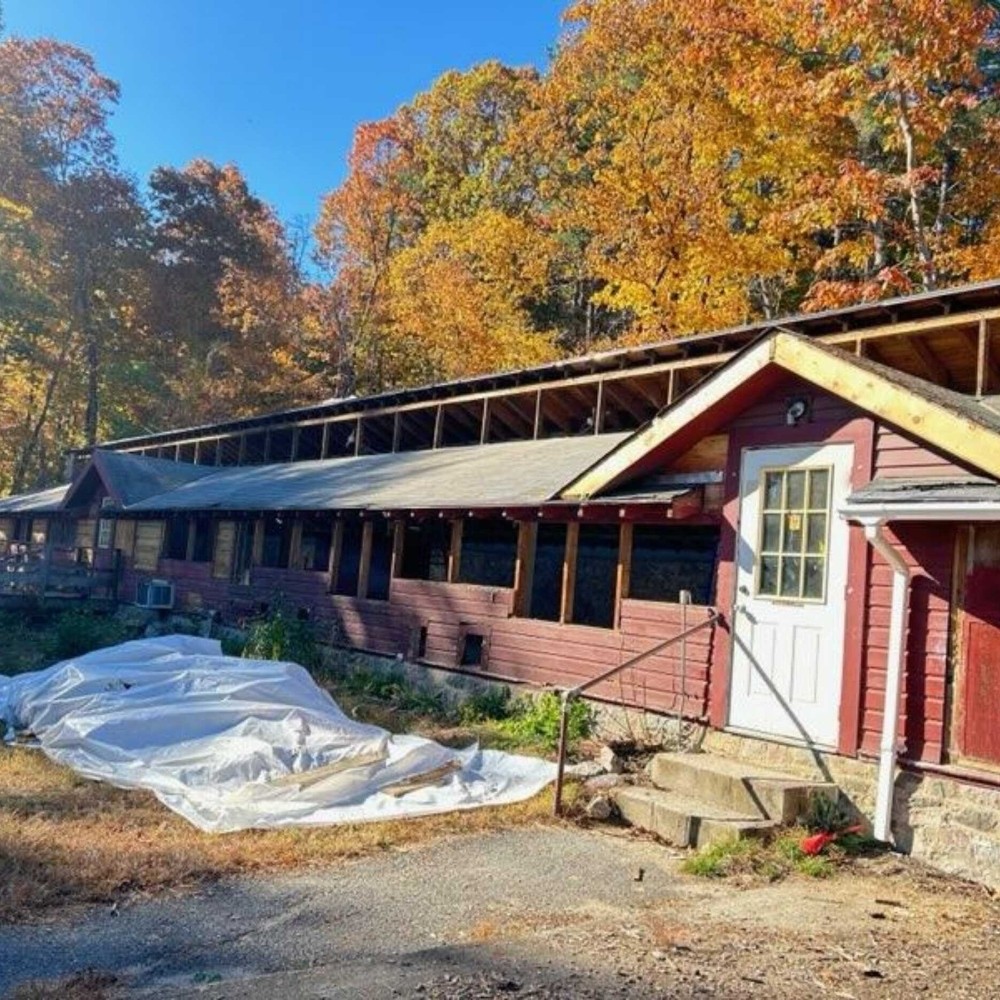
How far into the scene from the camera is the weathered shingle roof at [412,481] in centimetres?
1135

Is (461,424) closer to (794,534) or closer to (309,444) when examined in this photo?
(309,444)

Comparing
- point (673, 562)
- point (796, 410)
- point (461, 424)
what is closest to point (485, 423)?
point (461, 424)

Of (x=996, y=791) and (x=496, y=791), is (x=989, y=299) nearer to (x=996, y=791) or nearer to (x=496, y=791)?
(x=996, y=791)

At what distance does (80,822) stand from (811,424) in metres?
6.45

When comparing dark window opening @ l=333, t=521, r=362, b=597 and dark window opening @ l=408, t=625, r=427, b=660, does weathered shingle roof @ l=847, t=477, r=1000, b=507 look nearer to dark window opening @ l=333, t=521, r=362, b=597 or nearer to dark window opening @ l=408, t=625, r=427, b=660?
dark window opening @ l=408, t=625, r=427, b=660

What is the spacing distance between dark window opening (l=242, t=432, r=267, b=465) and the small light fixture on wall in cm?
1762

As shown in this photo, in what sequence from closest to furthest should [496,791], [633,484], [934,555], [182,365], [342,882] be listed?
1. [342,882]
2. [934,555]
3. [496,791]
4. [633,484]
5. [182,365]

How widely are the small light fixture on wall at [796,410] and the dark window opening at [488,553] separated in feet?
15.9

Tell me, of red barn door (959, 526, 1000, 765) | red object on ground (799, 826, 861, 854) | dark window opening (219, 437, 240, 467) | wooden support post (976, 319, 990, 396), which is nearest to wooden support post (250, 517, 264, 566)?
dark window opening (219, 437, 240, 467)

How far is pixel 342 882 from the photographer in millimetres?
5629

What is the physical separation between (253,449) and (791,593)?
727 inches

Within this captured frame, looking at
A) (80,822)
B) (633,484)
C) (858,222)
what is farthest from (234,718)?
(858,222)

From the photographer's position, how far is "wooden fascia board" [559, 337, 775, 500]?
7762 millimetres

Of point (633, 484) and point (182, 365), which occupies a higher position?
point (182, 365)
